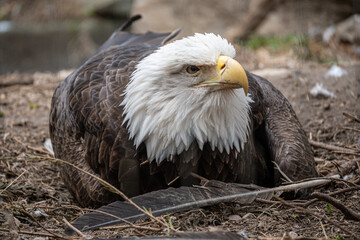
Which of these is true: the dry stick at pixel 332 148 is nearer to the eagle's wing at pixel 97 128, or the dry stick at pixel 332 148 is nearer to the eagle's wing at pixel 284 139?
the eagle's wing at pixel 284 139

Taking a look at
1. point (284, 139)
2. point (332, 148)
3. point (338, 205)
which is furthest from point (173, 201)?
point (332, 148)

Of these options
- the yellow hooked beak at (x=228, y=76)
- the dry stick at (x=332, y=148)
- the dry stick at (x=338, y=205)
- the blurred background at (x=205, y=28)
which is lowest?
the dry stick at (x=332, y=148)

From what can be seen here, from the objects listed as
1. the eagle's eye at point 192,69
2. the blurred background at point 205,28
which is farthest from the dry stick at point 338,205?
the blurred background at point 205,28

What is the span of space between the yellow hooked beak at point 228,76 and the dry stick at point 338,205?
32.5 inches

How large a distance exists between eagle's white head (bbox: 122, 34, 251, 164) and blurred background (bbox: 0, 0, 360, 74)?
5.67 m

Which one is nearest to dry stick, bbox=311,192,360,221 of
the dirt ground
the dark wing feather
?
the dirt ground

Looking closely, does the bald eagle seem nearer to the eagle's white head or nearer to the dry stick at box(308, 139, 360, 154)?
the eagle's white head

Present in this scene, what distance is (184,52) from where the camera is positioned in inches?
132

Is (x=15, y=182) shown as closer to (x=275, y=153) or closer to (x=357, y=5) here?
(x=275, y=153)

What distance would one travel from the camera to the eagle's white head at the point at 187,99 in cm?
332

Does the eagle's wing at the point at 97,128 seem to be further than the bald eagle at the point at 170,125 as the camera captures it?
Yes

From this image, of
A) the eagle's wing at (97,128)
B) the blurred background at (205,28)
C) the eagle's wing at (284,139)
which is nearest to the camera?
the eagle's wing at (97,128)

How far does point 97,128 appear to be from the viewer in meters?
3.74

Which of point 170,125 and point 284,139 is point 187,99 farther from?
point 284,139
